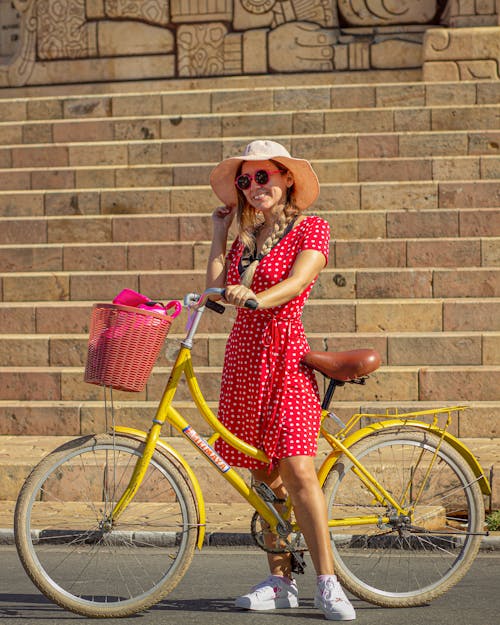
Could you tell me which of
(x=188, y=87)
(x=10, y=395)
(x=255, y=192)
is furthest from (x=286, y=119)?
(x=255, y=192)

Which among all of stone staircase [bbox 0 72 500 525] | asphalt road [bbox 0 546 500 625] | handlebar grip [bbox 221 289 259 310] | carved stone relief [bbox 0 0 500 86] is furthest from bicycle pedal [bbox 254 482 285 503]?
carved stone relief [bbox 0 0 500 86]

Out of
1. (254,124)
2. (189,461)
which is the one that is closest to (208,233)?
(254,124)

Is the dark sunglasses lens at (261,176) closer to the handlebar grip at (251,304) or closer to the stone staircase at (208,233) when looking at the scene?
the handlebar grip at (251,304)

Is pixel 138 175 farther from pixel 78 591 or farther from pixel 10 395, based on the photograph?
pixel 78 591

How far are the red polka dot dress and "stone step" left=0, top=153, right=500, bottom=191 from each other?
718 cm

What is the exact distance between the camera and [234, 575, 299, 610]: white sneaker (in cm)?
473

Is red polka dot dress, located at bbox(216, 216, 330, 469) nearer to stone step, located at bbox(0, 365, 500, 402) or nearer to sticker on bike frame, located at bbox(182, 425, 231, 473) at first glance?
sticker on bike frame, located at bbox(182, 425, 231, 473)

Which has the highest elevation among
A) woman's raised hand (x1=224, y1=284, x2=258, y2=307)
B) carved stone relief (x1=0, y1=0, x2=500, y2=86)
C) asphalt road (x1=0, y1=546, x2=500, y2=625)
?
carved stone relief (x1=0, y1=0, x2=500, y2=86)

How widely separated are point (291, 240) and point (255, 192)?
0.73ft

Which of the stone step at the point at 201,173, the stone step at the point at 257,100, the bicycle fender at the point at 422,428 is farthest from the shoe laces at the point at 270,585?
the stone step at the point at 257,100

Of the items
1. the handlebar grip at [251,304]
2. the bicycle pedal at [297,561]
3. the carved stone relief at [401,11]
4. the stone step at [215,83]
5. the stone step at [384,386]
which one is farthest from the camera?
the carved stone relief at [401,11]

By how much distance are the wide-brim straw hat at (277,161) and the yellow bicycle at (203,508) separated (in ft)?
1.62

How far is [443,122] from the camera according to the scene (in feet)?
41.4

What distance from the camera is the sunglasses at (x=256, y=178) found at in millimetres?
4629
